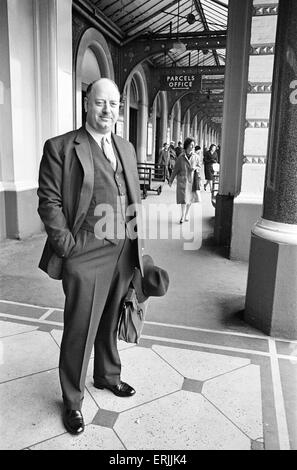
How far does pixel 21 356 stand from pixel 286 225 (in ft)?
6.95

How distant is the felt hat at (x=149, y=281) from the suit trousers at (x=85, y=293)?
2.4 inches

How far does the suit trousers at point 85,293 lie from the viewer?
1919 mm

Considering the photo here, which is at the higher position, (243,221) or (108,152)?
(108,152)

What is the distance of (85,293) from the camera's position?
1.94 meters

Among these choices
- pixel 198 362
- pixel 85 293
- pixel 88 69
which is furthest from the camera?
pixel 88 69

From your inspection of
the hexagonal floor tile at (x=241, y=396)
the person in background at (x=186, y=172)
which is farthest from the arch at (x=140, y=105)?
the hexagonal floor tile at (x=241, y=396)

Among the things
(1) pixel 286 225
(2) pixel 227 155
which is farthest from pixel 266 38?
(1) pixel 286 225

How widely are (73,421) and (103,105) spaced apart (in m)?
1.53

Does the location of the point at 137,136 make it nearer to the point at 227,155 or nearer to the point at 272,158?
the point at 227,155

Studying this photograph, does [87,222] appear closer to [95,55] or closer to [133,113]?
[95,55]

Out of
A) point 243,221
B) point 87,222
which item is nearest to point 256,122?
point 243,221

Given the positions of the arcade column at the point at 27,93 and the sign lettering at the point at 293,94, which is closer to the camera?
the sign lettering at the point at 293,94

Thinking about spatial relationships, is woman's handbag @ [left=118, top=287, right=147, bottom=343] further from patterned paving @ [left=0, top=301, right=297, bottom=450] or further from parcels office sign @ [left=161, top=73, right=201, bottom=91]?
parcels office sign @ [left=161, top=73, right=201, bottom=91]

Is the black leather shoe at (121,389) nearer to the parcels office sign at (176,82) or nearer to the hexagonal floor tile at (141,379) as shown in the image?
the hexagonal floor tile at (141,379)
